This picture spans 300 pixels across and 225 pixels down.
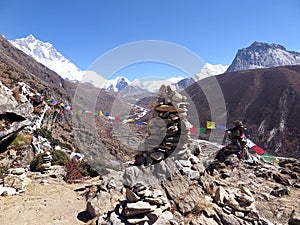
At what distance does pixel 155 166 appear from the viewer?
26.7 feet

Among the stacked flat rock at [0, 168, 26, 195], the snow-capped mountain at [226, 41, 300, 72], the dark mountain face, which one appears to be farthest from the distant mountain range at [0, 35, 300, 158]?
the snow-capped mountain at [226, 41, 300, 72]

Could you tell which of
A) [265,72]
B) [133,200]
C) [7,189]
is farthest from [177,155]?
[265,72]

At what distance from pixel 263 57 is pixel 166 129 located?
664 feet

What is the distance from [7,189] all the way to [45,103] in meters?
26.0

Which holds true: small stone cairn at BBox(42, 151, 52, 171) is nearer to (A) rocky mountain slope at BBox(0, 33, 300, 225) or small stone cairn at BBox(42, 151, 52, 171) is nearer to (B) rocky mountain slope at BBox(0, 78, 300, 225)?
(A) rocky mountain slope at BBox(0, 33, 300, 225)

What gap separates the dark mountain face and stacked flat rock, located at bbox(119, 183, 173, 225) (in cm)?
4398

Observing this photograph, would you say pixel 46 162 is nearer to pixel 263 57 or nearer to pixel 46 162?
pixel 46 162

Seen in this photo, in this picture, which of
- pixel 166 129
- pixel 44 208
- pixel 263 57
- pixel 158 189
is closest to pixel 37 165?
pixel 44 208

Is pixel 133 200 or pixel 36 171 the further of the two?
pixel 36 171

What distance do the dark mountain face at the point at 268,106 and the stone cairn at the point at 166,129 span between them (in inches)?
1644

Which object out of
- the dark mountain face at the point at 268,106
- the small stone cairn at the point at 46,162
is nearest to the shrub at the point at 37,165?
the small stone cairn at the point at 46,162

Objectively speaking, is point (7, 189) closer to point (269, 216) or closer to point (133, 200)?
point (133, 200)

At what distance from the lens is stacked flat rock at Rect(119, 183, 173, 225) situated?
5980mm

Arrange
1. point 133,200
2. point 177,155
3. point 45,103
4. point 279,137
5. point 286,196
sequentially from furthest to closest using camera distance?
point 279,137 → point 45,103 → point 286,196 → point 177,155 → point 133,200
